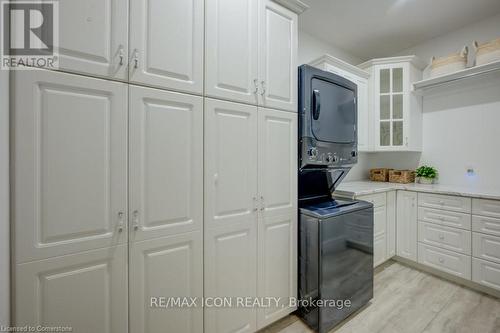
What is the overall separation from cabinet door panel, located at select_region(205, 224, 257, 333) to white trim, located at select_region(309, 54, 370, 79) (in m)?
1.96

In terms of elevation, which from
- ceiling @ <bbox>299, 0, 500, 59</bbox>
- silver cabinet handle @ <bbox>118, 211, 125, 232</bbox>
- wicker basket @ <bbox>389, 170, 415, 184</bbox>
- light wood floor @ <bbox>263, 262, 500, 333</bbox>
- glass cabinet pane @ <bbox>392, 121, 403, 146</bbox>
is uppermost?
ceiling @ <bbox>299, 0, 500, 59</bbox>

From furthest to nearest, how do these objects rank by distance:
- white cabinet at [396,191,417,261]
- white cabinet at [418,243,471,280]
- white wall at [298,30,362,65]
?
white wall at [298,30,362,65], white cabinet at [396,191,417,261], white cabinet at [418,243,471,280]

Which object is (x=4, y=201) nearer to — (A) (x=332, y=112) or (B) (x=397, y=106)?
(A) (x=332, y=112)

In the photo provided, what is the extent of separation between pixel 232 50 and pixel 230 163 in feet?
2.30

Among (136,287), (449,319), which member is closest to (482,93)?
(449,319)

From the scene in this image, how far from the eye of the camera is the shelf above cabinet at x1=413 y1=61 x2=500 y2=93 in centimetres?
220

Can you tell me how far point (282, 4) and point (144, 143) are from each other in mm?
1402

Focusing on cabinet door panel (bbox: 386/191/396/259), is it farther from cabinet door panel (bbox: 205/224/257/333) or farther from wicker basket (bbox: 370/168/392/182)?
cabinet door panel (bbox: 205/224/257/333)

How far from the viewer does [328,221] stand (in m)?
1.58

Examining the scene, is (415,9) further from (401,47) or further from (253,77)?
(253,77)

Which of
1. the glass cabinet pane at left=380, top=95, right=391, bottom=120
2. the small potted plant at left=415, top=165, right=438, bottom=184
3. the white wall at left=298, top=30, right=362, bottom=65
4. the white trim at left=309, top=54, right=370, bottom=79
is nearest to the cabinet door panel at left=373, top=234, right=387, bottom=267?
the small potted plant at left=415, top=165, right=438, bottom=184

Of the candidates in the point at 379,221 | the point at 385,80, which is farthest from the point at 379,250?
the point at 385,80

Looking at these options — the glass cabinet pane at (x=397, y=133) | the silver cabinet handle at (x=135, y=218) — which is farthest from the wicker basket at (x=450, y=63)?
the silver cabinet handle at (x=135, y=218)

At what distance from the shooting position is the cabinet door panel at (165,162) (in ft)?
3.47
